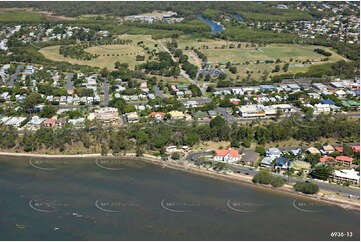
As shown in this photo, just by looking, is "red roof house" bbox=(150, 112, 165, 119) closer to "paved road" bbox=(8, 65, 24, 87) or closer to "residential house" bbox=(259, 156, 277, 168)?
"residential house" bbox=(259, 156, 277, 168)

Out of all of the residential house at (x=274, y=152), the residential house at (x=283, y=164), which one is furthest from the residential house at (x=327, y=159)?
the residential house at (x=274, y=152)

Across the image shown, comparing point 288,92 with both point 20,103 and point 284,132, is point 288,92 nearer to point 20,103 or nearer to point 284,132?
point 284,132

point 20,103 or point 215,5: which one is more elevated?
point 215,5

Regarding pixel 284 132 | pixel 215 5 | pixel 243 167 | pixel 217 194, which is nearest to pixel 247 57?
pixel 284 132

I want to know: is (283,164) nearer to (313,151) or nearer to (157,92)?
(313,151)

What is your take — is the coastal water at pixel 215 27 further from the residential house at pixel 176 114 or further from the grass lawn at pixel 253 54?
the residential house at pixel 176 114

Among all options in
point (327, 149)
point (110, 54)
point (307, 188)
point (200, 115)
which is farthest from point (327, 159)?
point (110, 54)

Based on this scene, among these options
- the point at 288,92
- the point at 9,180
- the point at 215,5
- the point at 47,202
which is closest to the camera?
the point at 47,202
